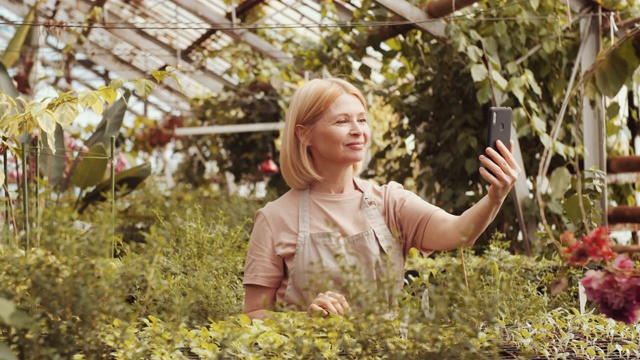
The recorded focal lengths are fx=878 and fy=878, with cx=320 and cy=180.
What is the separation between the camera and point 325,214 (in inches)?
79.0

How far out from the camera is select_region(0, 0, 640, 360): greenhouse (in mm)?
1294

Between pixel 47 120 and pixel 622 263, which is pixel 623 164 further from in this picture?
pixel 622 263

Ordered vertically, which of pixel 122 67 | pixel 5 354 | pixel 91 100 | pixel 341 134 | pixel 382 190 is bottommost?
pixel 5 354

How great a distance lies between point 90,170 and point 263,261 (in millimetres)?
3371

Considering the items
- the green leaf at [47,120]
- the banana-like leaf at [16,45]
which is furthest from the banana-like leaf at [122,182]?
the green leaf at [47,120]

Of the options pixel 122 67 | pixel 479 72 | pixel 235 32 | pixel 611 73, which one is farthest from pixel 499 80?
pixel 122 67

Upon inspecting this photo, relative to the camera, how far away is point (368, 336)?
1320 mm

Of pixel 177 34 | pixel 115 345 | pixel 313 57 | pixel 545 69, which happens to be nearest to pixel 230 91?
pixel 177 34

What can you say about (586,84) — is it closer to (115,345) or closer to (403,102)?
(115,345)

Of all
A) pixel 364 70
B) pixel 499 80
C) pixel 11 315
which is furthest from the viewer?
pixel 364 70

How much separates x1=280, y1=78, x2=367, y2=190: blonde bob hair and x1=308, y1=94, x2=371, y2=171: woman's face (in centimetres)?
2

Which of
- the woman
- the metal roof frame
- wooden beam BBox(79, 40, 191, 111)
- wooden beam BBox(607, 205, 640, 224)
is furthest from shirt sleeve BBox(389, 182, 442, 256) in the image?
wooden beam BBox(79, 40, 191, 111)

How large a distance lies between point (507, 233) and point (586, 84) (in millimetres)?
2464

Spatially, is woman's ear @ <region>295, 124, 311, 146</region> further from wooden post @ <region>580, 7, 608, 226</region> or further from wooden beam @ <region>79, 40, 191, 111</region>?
wooden beam @ <region>79, 40, 191, 111</region>
